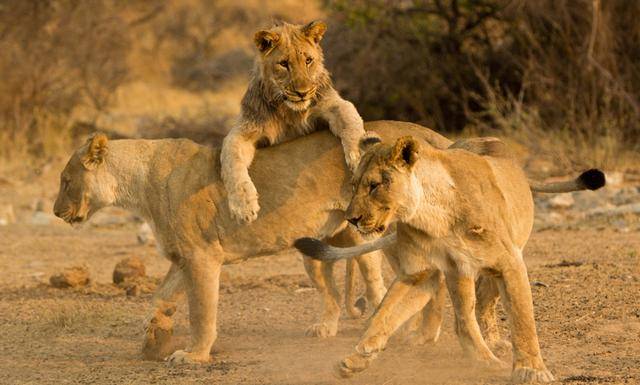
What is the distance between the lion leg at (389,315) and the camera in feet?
18.6

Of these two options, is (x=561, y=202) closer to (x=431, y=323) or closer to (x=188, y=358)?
(x=431, y=323)

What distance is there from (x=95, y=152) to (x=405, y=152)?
2.39m

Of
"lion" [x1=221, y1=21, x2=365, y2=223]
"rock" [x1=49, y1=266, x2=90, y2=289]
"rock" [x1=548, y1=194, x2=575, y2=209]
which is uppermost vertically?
"lion" [x1=221, y1=21, x2=365, y2=223]

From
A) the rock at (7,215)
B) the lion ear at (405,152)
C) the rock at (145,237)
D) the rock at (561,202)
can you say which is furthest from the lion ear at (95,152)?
the rock at (561,202)

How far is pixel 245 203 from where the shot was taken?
6520mm

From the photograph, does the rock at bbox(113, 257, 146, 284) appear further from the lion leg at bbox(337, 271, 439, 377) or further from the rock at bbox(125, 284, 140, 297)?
the lion leg at bbox(337, 271, 439, 377)

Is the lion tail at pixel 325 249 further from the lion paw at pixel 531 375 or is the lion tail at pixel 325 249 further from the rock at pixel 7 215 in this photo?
the rock at pixel 7 215

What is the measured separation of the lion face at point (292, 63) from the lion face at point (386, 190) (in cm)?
130

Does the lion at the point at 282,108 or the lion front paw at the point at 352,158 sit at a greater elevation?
the lion at the point at 282,108

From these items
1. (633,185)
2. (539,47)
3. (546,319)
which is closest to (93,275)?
(546,319)

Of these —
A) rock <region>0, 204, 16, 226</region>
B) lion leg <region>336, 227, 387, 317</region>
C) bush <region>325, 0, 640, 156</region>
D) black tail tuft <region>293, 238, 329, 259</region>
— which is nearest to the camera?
black tail tuft <region>293, 238, 329, 259</region>

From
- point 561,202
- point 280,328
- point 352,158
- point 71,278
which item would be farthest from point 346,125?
point 561,202

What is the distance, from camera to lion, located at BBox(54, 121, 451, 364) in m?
6.72

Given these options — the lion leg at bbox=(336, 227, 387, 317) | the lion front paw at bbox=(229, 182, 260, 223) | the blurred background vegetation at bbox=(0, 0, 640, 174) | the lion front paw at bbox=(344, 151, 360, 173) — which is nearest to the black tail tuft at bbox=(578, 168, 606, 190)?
the lion front paw at bbox=(344, 151, 360, 173)
